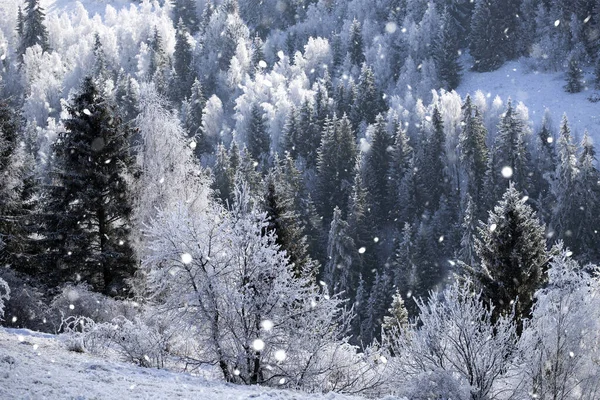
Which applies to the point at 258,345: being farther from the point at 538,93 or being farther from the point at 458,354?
the point at 538,93

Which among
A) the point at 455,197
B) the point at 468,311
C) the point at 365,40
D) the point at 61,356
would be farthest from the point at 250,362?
the point at 365,40

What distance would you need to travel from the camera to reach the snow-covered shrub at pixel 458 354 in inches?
546

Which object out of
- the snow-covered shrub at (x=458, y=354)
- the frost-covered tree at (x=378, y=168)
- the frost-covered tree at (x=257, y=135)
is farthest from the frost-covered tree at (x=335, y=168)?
the snow-covered shrub at (x=458, y=354)

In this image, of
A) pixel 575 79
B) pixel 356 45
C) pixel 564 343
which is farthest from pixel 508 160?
pixel 356 45

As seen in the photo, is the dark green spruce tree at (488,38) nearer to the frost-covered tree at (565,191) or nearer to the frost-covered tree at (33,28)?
the frost-covered tree at (565,191)

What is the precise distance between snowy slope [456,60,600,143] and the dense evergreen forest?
191cm

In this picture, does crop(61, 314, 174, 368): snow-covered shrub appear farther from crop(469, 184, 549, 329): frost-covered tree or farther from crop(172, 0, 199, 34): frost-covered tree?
crop(172, 0, 199, 34): frost-covered tree

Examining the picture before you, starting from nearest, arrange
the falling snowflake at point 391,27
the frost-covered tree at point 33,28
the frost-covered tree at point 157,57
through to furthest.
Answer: the falling snowflake at point 391,27 < the frost-covered tree at point 157,57 < the frost-covered tree at point 33,28

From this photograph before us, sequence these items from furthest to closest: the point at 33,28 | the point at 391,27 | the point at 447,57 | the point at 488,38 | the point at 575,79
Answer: the point at 33,28 < the point at 391,27 < the point at 488,38 < the point at 447,57 < the point at 575,79

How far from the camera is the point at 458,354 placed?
1458cm

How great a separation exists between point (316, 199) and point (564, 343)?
55203 mm

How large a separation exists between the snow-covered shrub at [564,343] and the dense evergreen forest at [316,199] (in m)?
0.07

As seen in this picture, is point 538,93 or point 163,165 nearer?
point 163,165

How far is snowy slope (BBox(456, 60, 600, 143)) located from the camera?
72875 millimetres
